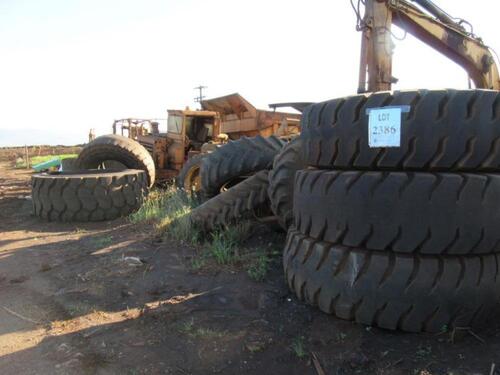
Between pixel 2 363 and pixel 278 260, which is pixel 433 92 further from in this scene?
pixel 2 363

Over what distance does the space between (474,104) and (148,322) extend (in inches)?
96.8

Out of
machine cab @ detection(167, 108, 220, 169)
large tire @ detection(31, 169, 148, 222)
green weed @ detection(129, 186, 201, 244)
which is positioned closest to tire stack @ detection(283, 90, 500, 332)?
green weed @ detection(129, 186, 201, 244)

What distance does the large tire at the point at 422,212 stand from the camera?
255cm

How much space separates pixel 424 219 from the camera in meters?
2.56

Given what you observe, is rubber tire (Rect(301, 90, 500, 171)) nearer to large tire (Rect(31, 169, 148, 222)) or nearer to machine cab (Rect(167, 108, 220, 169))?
large tire (Rect(31, 169, 148, 222))

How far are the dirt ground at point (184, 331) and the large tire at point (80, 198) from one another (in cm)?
250

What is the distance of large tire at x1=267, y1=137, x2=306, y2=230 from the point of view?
12.8 feet

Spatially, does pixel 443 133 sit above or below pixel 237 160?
above

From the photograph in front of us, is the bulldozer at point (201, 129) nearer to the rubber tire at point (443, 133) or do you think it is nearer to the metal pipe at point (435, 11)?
the metal pipe at point (435, 11)

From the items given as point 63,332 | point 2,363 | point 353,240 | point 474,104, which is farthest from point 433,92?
point 2,363

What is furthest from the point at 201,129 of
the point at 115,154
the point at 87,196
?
the point at 87,196

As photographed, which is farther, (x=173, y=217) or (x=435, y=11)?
(x=435, y=11)

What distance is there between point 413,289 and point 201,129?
1065 cm

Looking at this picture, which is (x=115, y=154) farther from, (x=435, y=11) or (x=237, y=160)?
(x=435, y=11)
